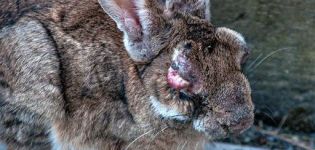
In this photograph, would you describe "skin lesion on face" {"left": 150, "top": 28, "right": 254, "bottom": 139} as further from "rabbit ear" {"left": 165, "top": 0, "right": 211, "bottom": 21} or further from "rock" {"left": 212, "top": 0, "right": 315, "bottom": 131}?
"rock" {"left": 212, "top": 0, "right": 315, "bottom": 131}

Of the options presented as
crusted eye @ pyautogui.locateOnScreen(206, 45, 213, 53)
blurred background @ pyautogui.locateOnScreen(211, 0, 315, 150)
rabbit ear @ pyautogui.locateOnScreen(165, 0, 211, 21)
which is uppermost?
rabbit ear @ pyautogui.locateOnScreen(165, 0, 211, 21)

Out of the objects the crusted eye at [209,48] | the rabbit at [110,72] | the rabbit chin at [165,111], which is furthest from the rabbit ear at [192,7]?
the rabbit chin at [165,111]

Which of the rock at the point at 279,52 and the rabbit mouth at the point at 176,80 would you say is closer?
the rabbit mouth at the point at 176,80

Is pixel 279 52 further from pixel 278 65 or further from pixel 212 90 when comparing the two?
pixel 212 90

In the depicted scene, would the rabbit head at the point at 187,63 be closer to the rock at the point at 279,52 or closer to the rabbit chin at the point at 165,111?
the rabbit chin at the point at 165,111

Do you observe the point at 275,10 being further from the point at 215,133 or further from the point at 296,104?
the point at 215,133

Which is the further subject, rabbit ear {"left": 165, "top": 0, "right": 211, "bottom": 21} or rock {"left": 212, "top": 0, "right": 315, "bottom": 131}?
rock {"left": 212, "top": 0, "right": 315, "bottom": 131}

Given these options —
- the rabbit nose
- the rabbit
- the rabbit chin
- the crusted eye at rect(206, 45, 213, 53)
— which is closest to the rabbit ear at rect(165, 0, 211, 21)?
the rabbit
